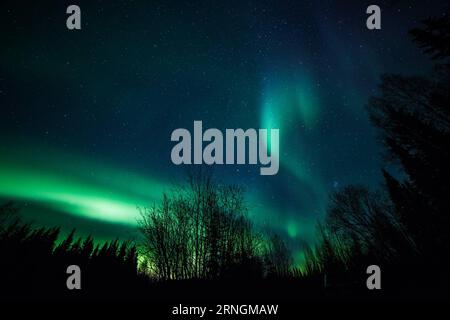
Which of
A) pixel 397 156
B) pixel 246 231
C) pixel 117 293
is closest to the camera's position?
pixel 117 293

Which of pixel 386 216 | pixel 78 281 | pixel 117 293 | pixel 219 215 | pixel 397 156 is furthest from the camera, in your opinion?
pixel 386 216

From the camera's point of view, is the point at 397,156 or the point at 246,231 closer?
the point at 397,156

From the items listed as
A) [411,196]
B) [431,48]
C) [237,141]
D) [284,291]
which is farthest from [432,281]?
[411,196]

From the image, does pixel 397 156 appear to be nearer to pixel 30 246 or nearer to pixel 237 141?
pixel 237 141

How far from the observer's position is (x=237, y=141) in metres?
5.04

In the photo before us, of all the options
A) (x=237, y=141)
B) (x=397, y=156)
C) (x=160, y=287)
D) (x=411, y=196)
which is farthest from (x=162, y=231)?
(x=411, y=196)

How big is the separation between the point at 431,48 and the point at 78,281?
8409 mm

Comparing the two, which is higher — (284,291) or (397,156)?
(397,156)

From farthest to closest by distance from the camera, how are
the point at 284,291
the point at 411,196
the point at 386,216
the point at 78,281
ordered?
the point at 386,216, the point at 411,196, the point at 284,291, the point at 78,281

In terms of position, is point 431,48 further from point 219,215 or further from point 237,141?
point 219,215

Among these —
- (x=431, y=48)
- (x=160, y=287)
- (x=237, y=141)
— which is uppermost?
(x=431, y=48)

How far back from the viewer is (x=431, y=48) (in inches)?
234

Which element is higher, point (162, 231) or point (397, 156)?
point (397, 156)

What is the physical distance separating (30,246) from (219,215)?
53.3 m
